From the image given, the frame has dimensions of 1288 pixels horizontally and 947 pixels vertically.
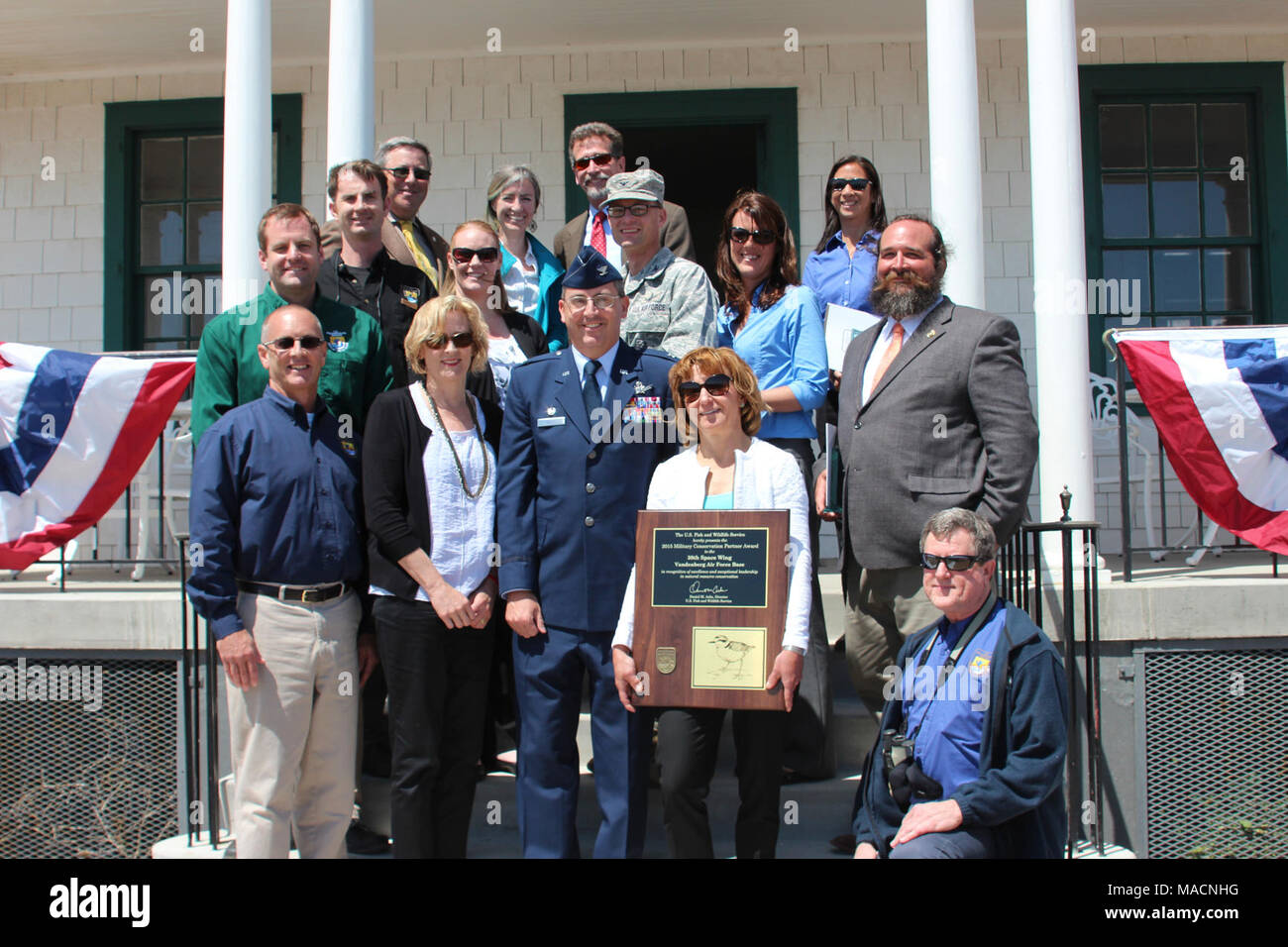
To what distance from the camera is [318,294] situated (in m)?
4.48

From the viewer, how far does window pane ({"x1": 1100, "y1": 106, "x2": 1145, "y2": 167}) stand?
353 inches

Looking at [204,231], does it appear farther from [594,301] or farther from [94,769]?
[594,301]

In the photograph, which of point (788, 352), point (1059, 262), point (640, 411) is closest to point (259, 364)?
point (640, 411)

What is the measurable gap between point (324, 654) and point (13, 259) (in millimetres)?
7141

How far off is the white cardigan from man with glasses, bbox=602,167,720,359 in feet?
2.37

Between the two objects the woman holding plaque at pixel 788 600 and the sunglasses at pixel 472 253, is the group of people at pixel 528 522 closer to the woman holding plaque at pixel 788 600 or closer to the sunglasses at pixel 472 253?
the woman holding plaque at pixel 788 600

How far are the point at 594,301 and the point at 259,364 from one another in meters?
1.37

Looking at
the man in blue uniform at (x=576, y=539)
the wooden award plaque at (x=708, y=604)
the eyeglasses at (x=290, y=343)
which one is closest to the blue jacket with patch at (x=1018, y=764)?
the wooden award plaque at (x=708, y=604)

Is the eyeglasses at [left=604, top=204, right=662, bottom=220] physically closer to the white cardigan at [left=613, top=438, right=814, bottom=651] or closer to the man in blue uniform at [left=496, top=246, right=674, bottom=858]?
the man in blue uniform at [left=496, top=246, right=674, bottom=858]

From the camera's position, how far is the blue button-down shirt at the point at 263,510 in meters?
3.88

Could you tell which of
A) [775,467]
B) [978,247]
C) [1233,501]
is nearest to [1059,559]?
[1233,501]

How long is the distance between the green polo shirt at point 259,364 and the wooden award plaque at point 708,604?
4.65ft

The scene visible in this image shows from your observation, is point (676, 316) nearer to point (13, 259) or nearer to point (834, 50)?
point (834, 50)

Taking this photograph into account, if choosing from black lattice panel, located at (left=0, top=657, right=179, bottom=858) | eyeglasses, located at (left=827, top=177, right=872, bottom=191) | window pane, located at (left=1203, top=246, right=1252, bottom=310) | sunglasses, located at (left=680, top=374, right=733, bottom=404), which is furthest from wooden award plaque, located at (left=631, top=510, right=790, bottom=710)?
window pane, located at (left=1203, top=246, right=1252, bottom=310)
